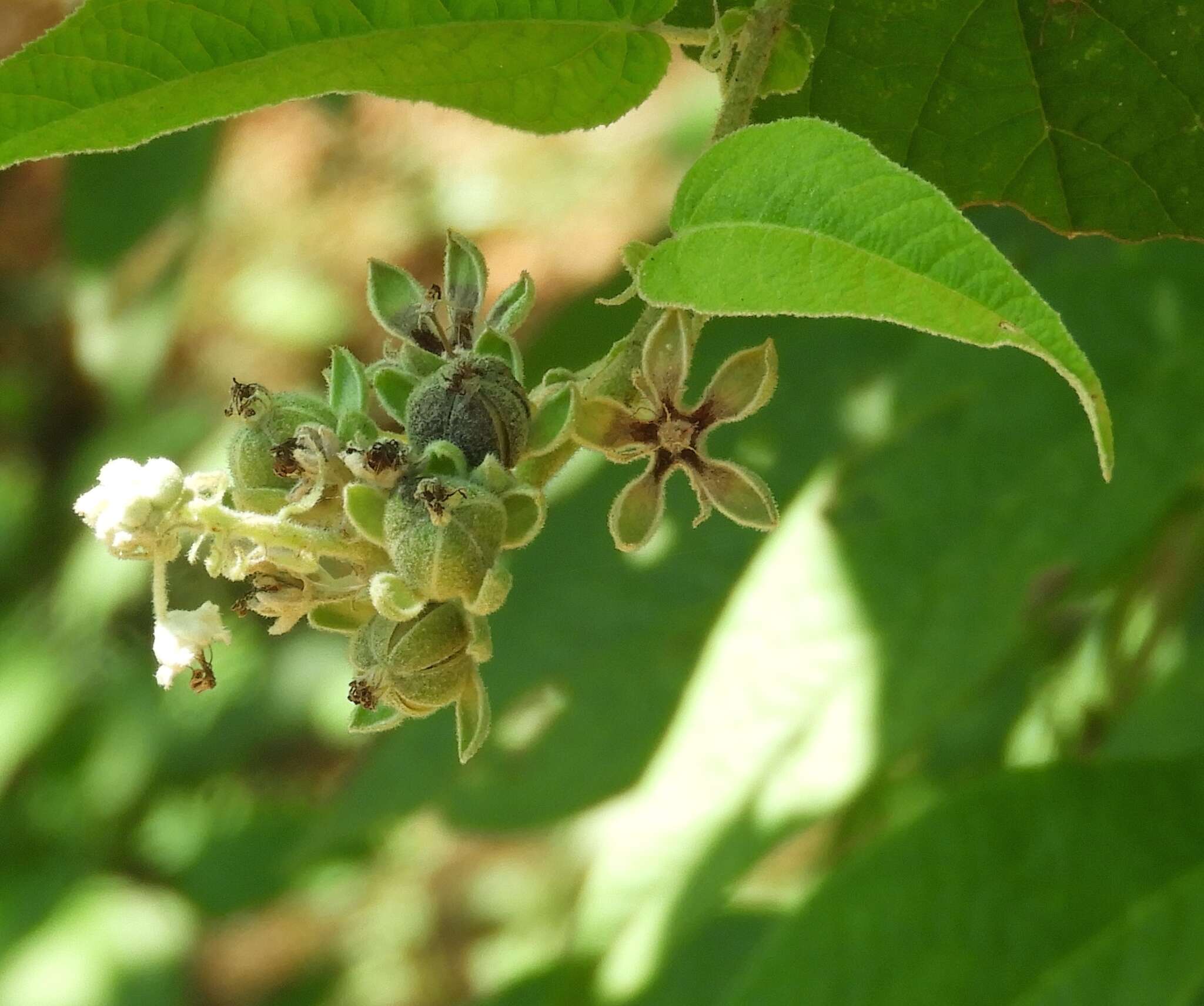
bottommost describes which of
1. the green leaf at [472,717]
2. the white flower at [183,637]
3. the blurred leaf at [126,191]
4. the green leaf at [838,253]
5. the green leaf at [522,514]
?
the blurred leaf at [126,191]

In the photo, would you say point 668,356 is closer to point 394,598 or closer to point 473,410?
point 473,410

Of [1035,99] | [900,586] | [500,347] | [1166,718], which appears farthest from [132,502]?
[1166,718]

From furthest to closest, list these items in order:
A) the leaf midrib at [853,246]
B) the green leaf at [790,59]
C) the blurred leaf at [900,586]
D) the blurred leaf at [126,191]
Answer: the blurred leaf at [126,191] → the blurred leaf at [900,586] → the green leaf at [790,59] → the leaf midrib at [853,246]

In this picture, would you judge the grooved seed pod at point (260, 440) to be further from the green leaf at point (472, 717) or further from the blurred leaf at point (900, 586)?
the blurred leaf at point (900, 586)

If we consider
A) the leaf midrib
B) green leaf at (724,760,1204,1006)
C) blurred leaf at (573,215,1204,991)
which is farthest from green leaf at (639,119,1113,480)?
green leaf at (724,760,1204,1006)

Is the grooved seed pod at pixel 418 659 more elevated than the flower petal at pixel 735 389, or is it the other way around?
the flower petal at pixel 735 389

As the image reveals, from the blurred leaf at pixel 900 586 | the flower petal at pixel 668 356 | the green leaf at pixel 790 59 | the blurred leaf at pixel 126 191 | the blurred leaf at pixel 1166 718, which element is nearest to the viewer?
the flower petal at pixel 668 356

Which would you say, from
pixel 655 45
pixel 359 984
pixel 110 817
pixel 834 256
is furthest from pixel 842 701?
pixel 359 984

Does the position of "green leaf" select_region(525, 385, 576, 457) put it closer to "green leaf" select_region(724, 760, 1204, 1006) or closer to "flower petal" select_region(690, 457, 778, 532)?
"flower petal" select_region(690, 457, 778, 532)

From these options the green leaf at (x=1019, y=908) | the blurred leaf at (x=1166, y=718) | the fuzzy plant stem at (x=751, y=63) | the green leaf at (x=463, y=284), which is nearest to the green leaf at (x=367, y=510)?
the green leaf at (x=463, y=284)
